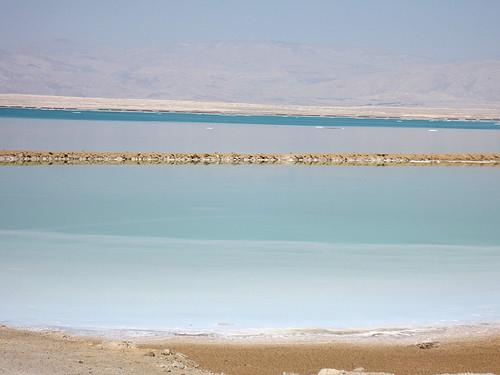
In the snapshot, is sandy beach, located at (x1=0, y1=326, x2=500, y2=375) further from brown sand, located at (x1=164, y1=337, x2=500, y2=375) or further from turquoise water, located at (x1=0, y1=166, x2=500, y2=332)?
turquoise water, located at (x1=0, y1=166, x2=500, y2=332)

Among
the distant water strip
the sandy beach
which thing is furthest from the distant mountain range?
the sandy beach

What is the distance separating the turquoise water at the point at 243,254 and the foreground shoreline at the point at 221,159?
4334 millimetres

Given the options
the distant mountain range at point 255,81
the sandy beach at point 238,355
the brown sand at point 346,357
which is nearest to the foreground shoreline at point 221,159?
the sandy beach at point 238,355

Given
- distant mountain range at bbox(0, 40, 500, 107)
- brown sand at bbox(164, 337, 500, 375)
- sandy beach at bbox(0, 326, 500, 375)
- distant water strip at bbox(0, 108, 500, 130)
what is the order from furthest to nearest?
distant mountain range at bbox(0, 40, 500, 107), distant water strip at bbox(0, 108, 500, 130), brown sand at bbox(164, 337, 500, 375), sandy beach at bbox(0, 326, 500, 375)

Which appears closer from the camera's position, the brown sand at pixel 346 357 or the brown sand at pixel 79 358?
the brown sand at pixel 79 358

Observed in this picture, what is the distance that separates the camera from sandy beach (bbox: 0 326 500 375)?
208 inches

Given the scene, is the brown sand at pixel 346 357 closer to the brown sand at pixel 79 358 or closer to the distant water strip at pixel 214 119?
the brown sand at pixel 79 358

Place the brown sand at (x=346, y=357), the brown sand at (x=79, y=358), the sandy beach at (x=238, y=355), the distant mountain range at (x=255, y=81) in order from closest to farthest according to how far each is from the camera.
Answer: the brown sand at (x=79, y=358), the sandy beach at (x=238, y=355), the brown sand at (x=346, y=357), the distant mountain range at (x=255, y=81)

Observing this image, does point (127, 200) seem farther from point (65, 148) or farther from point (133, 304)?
point (65, 148)

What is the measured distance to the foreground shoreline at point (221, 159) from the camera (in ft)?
77.0

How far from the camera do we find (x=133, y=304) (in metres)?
7.62

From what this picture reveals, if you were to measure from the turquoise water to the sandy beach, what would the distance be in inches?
23.5

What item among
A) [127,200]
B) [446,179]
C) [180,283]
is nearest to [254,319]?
[180,283]

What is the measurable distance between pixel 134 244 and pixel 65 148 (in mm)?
17061
